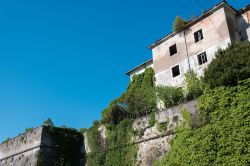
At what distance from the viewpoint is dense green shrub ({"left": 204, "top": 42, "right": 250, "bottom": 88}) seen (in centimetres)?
1617

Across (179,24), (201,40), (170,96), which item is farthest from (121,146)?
(179,24)

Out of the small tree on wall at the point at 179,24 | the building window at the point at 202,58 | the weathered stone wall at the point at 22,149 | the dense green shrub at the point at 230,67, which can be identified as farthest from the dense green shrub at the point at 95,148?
the small tree on wall at the point at 179,24

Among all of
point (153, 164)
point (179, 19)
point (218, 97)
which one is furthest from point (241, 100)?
point (179, 19)

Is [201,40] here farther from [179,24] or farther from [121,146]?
[121,146]

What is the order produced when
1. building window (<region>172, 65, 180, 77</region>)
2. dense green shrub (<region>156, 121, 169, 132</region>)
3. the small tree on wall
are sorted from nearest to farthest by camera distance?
dense green shrub (<region>156, 121, 169, 132</region>) → building window (<region>172, 65, 180, 77</region>) → the small tree on wall

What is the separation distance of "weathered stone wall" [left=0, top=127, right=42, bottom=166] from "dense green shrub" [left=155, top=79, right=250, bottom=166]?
9.73m

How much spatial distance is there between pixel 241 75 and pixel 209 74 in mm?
1781

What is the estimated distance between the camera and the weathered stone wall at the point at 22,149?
2261 cm

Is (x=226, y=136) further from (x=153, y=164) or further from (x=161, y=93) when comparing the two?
(x=161, y=93)

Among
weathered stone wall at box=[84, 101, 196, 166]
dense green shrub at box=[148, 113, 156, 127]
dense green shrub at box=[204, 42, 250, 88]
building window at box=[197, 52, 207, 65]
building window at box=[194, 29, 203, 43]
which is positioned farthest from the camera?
building window at box=[194, 29, 203, 43]

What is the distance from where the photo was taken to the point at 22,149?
2367 centimetres

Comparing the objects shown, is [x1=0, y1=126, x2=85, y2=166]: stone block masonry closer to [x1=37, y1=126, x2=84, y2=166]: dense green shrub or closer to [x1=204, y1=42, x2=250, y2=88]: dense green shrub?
[x1=37, y1=126, x2=84, y2=166]: dense green shrub

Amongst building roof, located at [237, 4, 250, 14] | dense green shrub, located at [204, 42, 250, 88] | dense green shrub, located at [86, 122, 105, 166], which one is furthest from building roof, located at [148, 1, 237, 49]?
dense green shrub, located at [86, 122, 105, 166]

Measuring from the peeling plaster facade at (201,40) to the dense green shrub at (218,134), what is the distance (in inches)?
307
